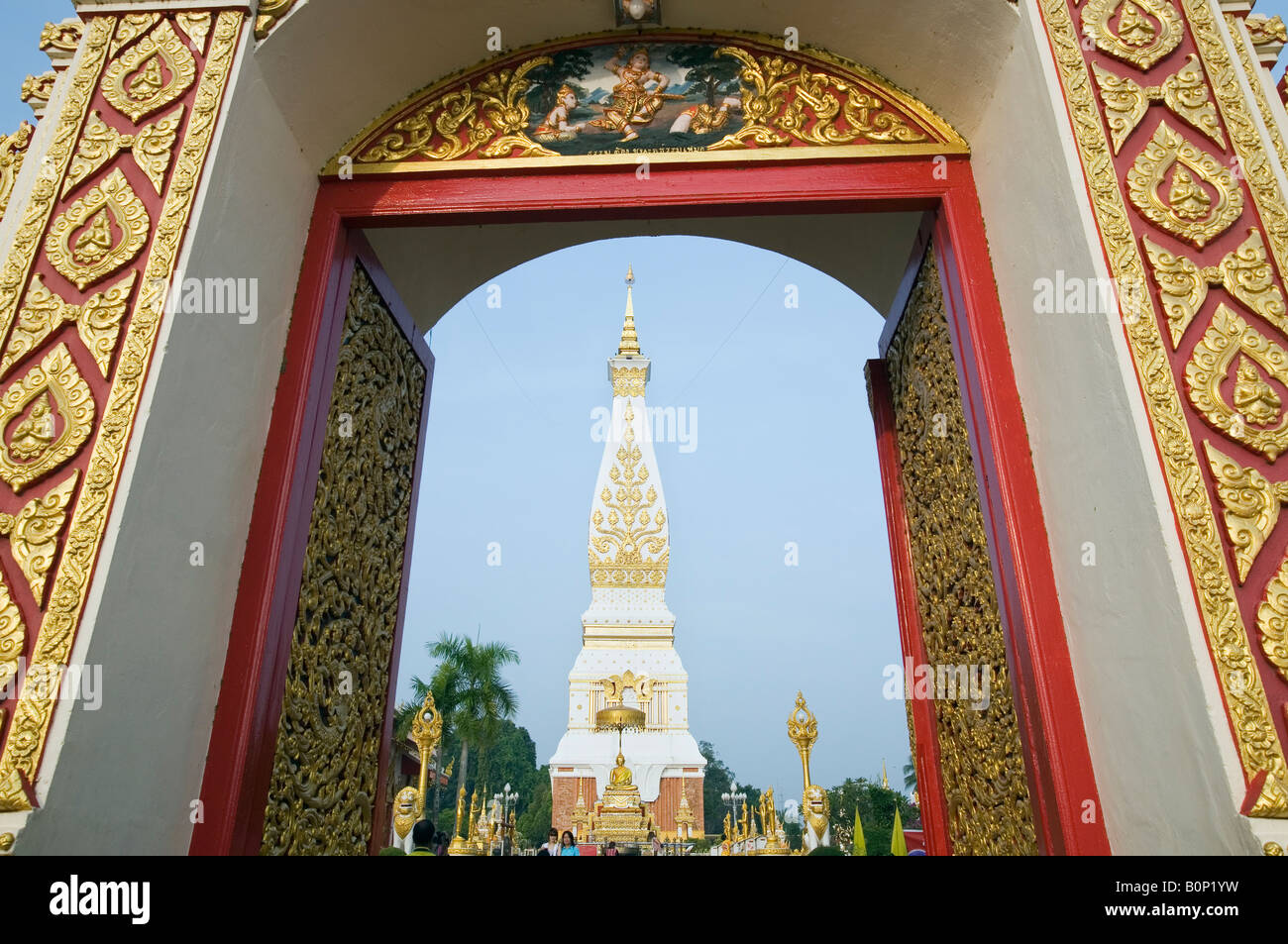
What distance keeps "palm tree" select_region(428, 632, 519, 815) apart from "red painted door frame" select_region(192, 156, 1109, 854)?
17.8 meters

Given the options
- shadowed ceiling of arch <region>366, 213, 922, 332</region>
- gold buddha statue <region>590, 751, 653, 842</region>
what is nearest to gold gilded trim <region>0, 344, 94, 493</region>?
shadowed ceiling of arch <region>366, 213, 922, 332</region>

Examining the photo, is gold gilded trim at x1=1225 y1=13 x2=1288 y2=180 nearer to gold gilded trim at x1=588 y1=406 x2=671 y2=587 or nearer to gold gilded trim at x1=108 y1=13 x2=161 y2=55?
gold gilded trim at x1=108 y1=13 x2=161 y2=55

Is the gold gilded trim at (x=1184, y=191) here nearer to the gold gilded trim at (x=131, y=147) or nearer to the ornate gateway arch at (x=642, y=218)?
the ornate gateway arch at (x=642, y=218)

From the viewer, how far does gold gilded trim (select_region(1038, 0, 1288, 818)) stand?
1771 millimetres

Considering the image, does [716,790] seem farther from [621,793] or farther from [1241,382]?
[1241,382]

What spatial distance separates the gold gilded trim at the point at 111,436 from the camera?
1.96 meters

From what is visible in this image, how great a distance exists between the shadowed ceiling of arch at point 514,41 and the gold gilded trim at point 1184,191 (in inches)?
29.3

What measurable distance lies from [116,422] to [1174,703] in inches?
111

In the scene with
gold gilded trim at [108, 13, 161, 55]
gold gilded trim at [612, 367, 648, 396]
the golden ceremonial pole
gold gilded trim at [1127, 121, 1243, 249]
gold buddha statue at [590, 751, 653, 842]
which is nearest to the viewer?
gold gilded trim at [1127, 121, 1243, 249]

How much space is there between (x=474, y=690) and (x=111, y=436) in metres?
18.6

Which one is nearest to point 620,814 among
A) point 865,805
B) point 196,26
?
point 196,26

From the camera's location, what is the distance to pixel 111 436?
2.30 m

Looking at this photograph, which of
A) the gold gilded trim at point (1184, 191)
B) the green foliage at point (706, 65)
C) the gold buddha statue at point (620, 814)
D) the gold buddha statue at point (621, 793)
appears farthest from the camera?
the gold buddha statue at point (621, 793)

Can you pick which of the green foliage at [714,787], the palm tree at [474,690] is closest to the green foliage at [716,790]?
the green foliage at [714,787]
